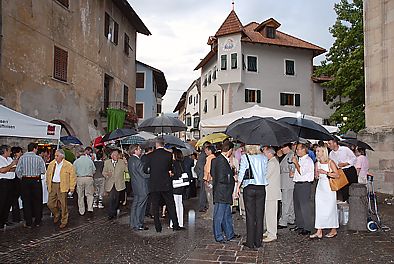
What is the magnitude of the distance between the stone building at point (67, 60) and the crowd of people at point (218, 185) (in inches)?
241

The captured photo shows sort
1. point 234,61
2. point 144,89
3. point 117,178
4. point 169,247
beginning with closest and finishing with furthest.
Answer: point 169,247, point 117,178, point 234,61, point 144,89

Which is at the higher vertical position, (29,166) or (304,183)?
(29,166)

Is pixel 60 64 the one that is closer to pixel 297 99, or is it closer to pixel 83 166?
pixel 83 166

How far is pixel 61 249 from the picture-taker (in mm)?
7812

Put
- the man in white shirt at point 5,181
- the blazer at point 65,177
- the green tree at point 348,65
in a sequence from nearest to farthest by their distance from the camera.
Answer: the man in white shirt at point 5,181 → the blazer at point 65,177 → the green tree at point 348,65

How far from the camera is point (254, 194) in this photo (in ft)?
25.0

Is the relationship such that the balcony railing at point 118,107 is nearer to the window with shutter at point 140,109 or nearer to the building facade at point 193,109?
the window with shutter at point 140,109

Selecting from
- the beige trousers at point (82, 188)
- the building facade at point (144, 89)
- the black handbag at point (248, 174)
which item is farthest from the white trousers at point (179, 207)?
the building facade at point (144, 89)

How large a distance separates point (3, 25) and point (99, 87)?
9201mm

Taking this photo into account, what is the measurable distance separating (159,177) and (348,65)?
76.7 ft

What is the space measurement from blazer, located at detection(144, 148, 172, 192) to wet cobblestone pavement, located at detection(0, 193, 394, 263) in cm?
103

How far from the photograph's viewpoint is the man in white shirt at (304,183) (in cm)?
870

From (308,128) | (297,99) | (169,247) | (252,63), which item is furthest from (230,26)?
(169,247)

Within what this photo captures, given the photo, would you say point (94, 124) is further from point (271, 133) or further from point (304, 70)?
point (304, 70)
